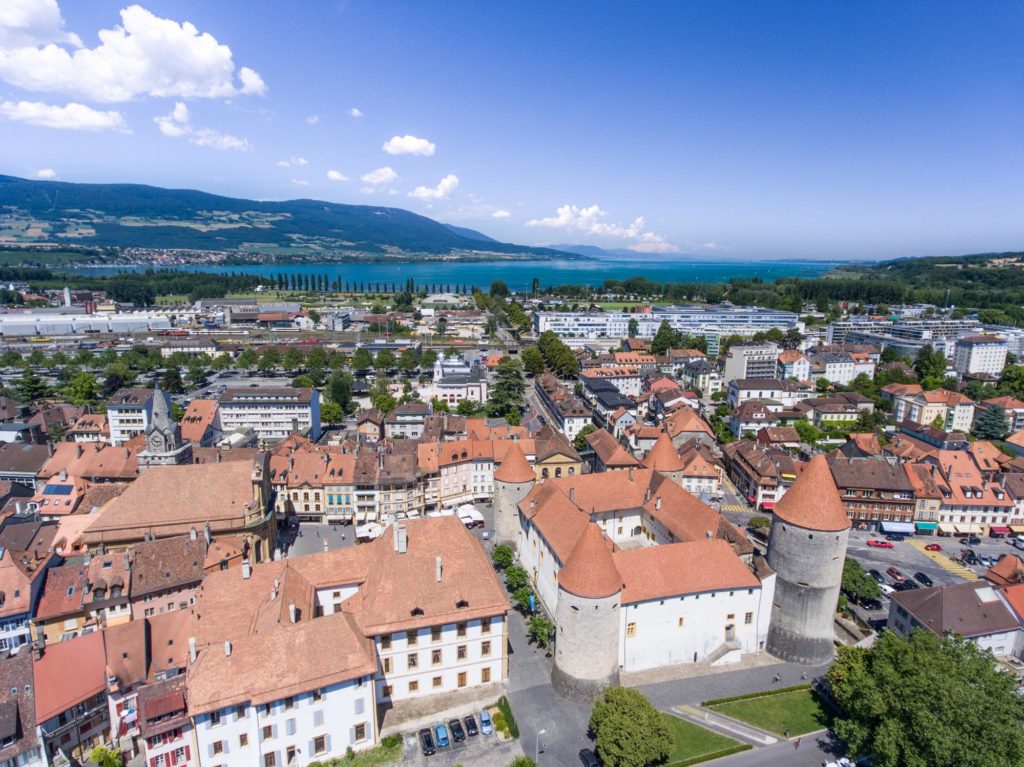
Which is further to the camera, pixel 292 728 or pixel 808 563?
pixel 808 563

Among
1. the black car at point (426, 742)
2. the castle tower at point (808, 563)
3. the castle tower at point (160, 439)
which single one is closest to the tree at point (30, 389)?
the castle tower at point (160, 439)

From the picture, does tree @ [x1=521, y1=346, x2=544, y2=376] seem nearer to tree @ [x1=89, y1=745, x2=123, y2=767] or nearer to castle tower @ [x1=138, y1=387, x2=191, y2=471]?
castle tower @ [x1=138, y1=387, x2=191, y2=471]

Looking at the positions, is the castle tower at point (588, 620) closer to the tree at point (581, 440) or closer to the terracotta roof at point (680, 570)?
the terracotta roof at point (680, 570)

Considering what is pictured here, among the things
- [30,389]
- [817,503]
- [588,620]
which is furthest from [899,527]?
[30,389]

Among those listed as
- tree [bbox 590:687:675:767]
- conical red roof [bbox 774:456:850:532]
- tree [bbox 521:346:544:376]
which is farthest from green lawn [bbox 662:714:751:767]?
tree [bbox 521:346:544:376]

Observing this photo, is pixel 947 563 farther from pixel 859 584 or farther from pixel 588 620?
pixel 588 620

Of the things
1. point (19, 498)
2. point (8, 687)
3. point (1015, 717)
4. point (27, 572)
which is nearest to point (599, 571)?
point (1015, 717)
